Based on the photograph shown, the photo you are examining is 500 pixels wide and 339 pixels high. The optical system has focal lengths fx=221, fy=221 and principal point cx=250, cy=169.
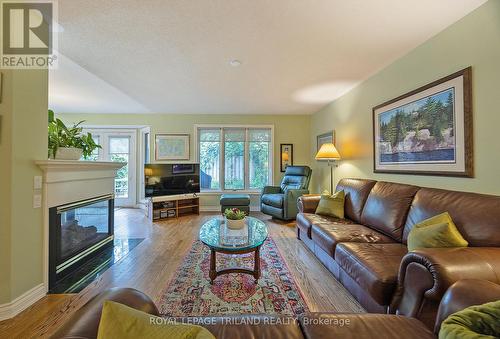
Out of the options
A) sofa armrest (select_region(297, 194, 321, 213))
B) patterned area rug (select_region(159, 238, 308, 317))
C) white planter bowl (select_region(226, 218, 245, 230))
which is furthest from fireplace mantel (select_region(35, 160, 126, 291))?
sofa armrest (select_region(297, 194, 321, 213))

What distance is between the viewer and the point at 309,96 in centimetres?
425

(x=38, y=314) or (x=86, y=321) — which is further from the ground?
(x=86, y=321)

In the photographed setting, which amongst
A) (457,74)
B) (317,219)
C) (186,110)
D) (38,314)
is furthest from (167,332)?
(186,110)

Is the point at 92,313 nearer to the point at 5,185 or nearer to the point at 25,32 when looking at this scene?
the point at 5,185

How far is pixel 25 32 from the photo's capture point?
1.96m

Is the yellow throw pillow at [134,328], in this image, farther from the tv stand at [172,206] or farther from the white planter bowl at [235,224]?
the tv stand at [172,206]

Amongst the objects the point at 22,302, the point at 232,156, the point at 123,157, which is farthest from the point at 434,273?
the point at 123,157

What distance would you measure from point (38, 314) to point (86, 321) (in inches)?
64.5

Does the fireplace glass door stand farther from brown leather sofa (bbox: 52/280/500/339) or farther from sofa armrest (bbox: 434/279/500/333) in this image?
sofa armrest (bbox: 434/279/500/333)

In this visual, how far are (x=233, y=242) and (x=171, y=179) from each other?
337 cm

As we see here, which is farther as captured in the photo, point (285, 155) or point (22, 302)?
point (285, 155)

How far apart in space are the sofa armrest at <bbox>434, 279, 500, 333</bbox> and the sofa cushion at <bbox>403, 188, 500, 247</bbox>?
79 cm

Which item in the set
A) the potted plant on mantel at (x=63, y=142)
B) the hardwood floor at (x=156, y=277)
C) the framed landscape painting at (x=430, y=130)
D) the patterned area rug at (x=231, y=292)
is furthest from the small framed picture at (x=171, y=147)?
the framed landscape painting at (x=430, y=130)

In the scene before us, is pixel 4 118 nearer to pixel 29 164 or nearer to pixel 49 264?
pixel 29 164
